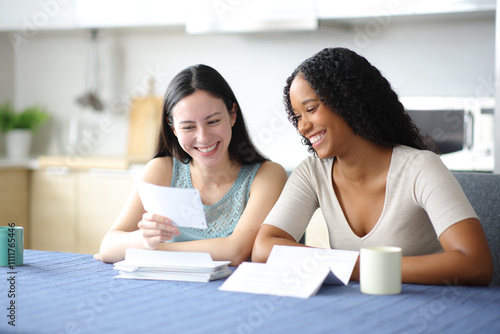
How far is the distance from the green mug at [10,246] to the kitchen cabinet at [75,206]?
2.01 meters

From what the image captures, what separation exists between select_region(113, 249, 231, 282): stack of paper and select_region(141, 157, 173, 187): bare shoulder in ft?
1.63

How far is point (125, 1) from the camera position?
359 centimetres

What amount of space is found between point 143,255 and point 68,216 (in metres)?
2.51

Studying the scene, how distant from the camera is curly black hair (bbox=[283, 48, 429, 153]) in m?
1.47

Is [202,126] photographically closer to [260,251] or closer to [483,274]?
[260,251]

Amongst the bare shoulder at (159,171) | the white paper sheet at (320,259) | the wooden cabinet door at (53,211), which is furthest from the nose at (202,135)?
the wooden cabinet door at (53,211)

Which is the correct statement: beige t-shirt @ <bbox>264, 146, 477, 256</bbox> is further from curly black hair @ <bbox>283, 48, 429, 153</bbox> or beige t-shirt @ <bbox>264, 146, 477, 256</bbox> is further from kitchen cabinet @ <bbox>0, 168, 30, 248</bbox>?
kitchen cabinet @ <bbox>0, 168, 30, 248</bbox>

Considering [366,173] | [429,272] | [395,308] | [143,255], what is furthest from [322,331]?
[366,173]

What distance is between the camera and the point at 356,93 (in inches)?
58.1

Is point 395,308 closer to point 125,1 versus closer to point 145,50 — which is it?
point 125,1

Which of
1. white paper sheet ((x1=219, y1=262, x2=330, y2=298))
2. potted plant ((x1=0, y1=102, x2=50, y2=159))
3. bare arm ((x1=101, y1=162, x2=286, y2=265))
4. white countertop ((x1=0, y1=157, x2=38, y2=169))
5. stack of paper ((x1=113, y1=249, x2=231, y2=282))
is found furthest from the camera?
potted plant ((x1=0, y1=102, x2=50, y2=159))

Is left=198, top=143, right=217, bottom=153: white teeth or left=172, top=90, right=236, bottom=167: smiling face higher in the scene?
left=172, top=90, right=236, bottom=167: smiling face

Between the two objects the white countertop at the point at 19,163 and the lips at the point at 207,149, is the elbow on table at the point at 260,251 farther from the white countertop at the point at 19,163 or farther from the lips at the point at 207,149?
the white countertop at the point at 19,163

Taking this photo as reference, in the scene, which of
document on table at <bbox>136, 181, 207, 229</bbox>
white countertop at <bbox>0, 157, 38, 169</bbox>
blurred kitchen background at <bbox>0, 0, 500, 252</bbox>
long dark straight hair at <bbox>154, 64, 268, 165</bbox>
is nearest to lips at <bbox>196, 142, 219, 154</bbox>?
long dark straight hair at <bbox>154, 64, 268, 165</bbox>
